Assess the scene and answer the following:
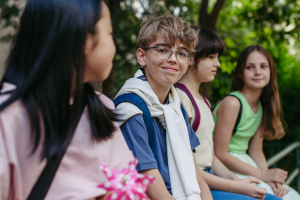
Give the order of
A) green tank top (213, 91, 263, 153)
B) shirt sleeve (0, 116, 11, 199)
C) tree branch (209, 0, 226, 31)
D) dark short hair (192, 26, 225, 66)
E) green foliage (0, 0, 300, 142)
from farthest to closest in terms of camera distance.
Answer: green foliage (0, 0, 300, 142), tree branch (209, 0, 226, 31), green tank top (213, 91, 263, 153), dark short hair (192, 26, 225, 66), shirt sleeve (0, 116, 11, 199)

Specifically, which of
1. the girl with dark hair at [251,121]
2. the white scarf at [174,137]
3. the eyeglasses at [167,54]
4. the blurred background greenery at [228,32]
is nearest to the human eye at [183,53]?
the eyeglasses at [167,54]

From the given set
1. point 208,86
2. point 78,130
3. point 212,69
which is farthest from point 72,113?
point 208,86

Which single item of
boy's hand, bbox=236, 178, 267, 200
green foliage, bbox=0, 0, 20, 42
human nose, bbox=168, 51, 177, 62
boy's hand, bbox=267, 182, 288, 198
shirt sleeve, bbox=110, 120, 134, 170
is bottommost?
boy's hand, bbox=267, 182, 288, 198

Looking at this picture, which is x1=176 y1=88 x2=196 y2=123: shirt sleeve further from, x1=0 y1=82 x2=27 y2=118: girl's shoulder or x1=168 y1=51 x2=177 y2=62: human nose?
x1=0 y1=82 x2=27 y2=118: girl's shoulder

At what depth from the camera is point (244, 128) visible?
3.03m

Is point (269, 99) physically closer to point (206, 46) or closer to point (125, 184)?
point (206, 46)

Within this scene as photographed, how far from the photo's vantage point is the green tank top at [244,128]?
9.93ft

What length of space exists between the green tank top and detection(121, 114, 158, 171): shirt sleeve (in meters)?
1.45

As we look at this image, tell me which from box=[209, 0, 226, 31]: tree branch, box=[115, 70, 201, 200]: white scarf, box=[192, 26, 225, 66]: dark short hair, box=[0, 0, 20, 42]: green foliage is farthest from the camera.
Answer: box=[209, 0, 226, 31]: tree branch

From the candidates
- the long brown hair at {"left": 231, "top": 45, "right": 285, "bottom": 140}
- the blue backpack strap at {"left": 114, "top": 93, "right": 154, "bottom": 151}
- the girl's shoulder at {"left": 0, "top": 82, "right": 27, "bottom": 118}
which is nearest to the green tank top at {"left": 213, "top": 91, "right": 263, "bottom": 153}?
the long brown hair at {"left": 231, "top": 45, "right": 285, "bottom": 140}

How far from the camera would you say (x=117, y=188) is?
44.0 inches

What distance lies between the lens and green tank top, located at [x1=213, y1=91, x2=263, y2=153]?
3027 mm

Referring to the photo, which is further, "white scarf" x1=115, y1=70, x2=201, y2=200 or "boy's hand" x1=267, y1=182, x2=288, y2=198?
"boy's hand" x1=267, y1=182, x2=288, y2=198

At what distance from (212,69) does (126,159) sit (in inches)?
60.5
